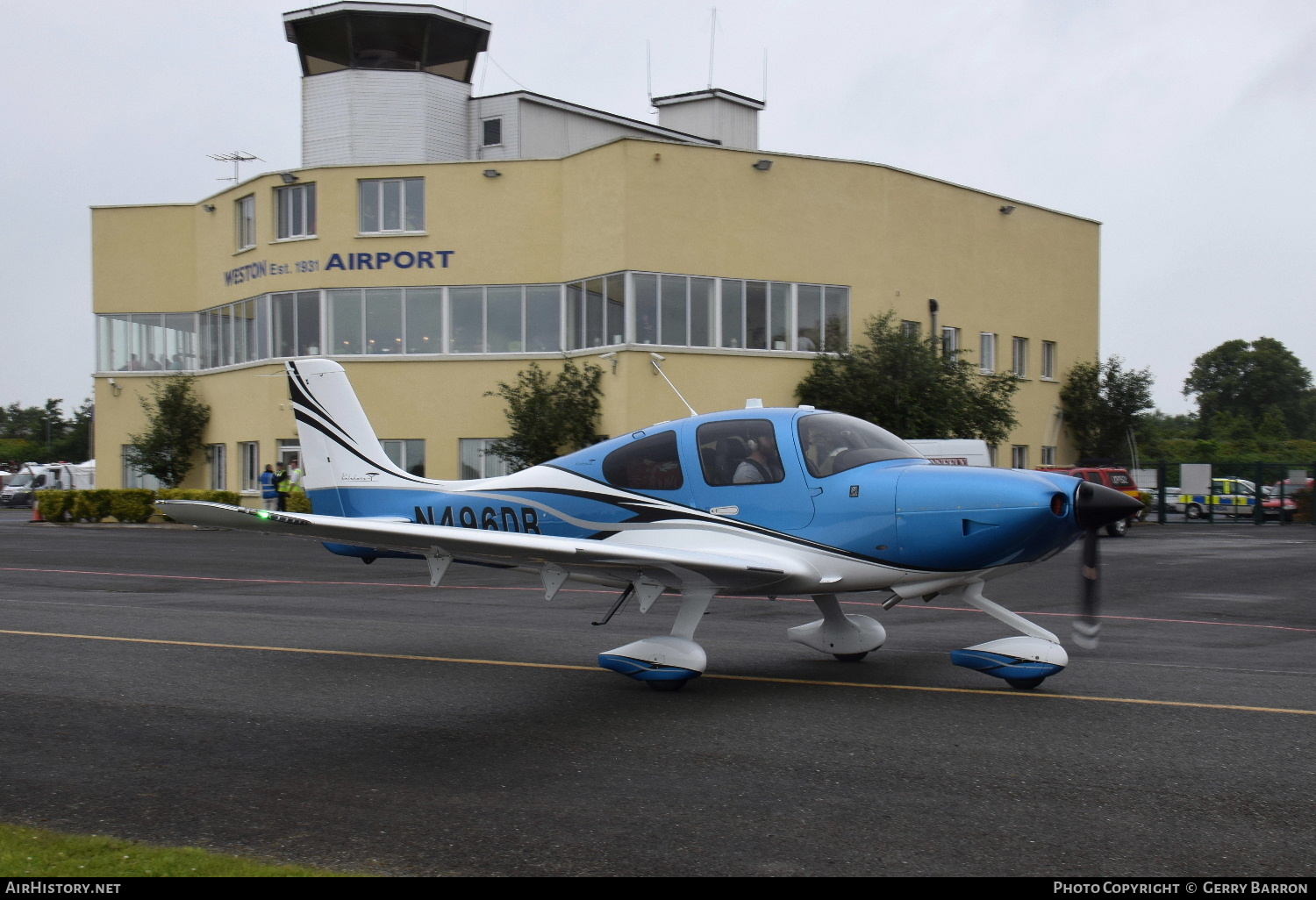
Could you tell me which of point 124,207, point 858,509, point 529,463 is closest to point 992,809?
point 858,509

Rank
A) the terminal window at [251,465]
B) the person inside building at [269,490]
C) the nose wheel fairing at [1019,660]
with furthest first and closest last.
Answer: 1. the terminal window at [251,465]
2. the person inside building at [269,490]
3. the nose wheel fairing at [1019,660]

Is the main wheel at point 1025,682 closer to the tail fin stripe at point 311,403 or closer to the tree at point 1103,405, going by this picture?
the tail fin stripe at point 311,403

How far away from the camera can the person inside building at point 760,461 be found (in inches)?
342

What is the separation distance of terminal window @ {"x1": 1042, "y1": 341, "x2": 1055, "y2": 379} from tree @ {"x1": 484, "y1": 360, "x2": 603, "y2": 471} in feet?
61.8

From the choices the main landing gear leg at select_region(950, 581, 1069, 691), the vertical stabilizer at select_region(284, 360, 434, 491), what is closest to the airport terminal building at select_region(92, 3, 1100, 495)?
the vertical stabilizer at select_region(284, 360, 434, 491)

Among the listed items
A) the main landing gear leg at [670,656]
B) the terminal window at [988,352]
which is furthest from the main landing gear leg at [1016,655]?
the terminal window at [988,352]

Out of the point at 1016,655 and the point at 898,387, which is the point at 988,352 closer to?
the point at 898,387

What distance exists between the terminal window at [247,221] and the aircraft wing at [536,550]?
30724 millimetres

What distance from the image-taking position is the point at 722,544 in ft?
28.5

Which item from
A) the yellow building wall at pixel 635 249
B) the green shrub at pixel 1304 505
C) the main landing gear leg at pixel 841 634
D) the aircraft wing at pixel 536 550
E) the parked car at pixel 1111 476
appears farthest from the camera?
the green shrub at pixel 1304 505

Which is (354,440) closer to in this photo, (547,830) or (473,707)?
(473,707)

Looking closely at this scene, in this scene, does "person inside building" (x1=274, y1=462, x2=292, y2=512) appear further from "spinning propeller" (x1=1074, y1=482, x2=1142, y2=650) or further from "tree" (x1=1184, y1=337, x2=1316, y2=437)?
"tree" (x1=1184, y1=337, x2=1316, y2=437)

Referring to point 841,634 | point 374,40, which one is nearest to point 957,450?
point 841,634

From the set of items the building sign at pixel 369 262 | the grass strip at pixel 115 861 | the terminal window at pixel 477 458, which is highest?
the building sign at pixel 369 262
